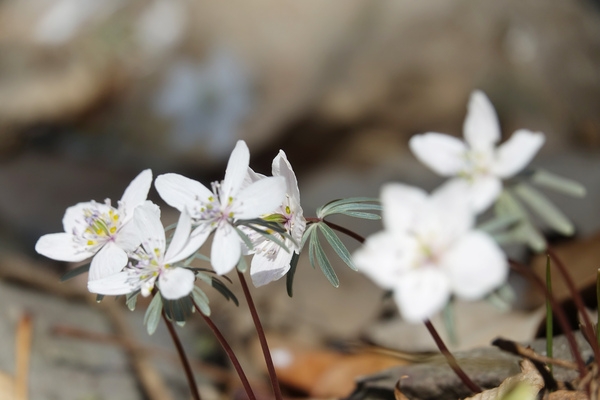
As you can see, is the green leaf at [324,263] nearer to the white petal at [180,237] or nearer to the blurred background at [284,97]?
the white petal at [180,237]

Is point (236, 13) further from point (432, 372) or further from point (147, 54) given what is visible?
point (432, 372)

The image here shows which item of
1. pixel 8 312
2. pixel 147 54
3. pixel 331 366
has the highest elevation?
pixel 147 54

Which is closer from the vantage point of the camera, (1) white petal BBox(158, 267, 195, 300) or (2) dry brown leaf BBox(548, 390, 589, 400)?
(1) white petal BBox(158, 267, 195, 300)

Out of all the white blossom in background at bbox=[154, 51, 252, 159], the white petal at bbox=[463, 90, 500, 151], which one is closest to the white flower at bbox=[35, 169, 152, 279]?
the white petal at bbox=[463, 90, 500, 151]

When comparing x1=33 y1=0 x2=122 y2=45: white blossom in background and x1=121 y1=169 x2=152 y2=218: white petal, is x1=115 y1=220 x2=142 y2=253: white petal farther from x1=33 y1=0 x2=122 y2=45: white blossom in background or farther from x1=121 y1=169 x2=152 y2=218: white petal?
x1=33 y1=0 x2=122 y2=45: white blossom in background

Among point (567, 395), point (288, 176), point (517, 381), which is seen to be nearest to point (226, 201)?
point (288, 176)

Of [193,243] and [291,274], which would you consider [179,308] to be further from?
[291,274]

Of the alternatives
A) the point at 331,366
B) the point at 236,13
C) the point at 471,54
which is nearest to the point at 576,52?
the point at 471,54
